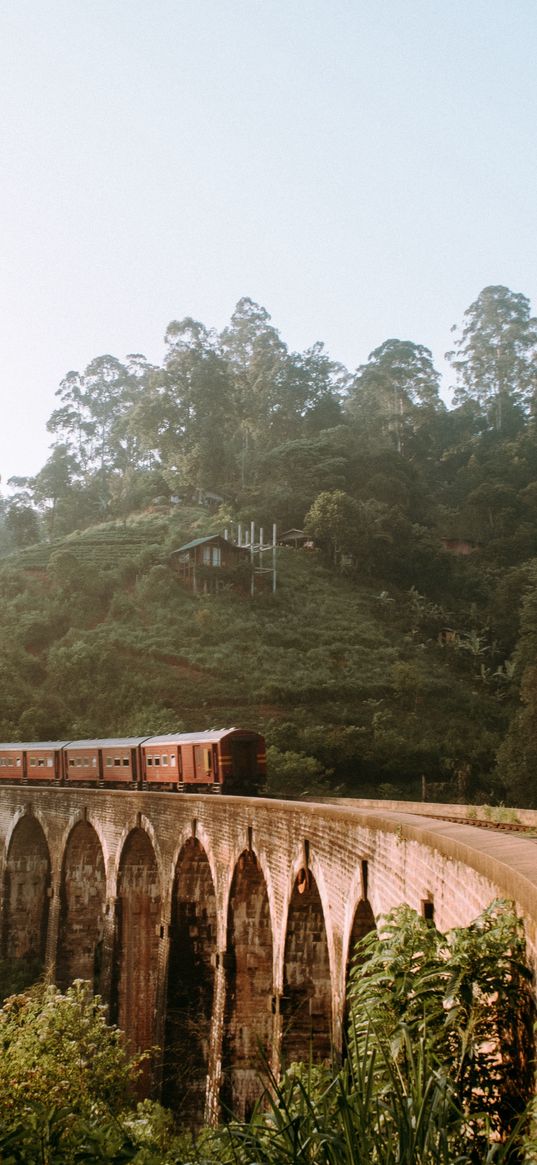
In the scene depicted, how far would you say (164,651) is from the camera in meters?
48.2

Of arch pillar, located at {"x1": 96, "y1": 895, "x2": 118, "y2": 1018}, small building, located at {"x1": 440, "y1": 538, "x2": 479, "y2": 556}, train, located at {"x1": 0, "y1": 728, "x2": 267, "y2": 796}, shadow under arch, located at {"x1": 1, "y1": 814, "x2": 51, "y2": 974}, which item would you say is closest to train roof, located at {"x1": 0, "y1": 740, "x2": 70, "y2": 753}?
train, located at {"x1": 0, "y1": 728, "x2": 267, "y2": 796}

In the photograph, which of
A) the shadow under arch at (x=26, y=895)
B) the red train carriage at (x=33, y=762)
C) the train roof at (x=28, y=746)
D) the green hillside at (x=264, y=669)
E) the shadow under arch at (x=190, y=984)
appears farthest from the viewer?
the green hillside at (x=264, y=669)

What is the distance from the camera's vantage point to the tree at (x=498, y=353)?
8769 cm

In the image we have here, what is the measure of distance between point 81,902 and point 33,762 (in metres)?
7.61

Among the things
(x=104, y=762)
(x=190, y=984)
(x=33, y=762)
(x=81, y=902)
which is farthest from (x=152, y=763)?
(x=190, y=984)

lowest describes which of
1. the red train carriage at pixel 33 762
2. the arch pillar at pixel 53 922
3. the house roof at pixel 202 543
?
the arch pillar at pixel 53 922

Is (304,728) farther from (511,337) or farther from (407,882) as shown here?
(511,337)

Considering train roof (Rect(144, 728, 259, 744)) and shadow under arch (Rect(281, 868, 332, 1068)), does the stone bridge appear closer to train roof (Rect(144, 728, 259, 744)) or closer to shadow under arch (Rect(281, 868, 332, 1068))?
shadow under arch (Rect(281, 868, 332, 1068))

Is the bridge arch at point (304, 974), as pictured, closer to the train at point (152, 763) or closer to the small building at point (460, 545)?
the train at point (152, 763)

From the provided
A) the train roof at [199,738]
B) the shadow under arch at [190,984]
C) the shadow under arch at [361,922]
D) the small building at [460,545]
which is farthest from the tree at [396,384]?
the shadow under arch at [361,922]

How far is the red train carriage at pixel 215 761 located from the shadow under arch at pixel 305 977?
9928mm

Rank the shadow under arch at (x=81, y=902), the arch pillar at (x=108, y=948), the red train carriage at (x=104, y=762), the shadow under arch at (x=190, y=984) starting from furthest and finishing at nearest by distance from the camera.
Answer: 1. the red train carriage at (x=104, y=762)
2. the shadow under arch at (x=81, y=902)
3. the arch pillar at (x=108, y=948)
4. the shadow under arch at (x=190, y=984)

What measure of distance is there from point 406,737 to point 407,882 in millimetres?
33099

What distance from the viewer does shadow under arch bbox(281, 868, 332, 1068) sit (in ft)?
46.1
